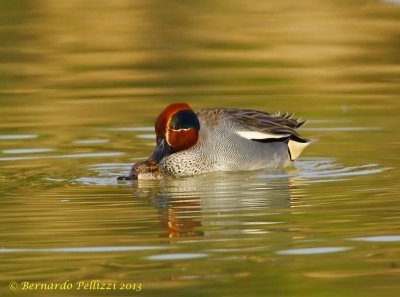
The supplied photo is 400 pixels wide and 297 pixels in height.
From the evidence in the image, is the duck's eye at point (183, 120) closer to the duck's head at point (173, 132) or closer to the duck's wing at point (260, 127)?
the duck's head at point (173, 132)

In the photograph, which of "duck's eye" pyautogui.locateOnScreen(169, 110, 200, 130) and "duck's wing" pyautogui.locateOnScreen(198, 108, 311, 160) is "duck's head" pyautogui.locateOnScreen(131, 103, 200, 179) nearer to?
"duck's eye" pyautogui.locateOnScreen(169, 110, 200, 130)

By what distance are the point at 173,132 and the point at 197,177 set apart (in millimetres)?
433

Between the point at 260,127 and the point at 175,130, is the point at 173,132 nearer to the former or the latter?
the point at 175,130

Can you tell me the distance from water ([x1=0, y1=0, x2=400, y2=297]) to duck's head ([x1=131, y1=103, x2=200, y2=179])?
0.28 meters

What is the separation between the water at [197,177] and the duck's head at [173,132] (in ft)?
0.93

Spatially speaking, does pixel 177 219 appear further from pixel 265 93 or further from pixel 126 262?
pixel 265 93

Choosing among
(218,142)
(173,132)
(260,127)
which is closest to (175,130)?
(173,132)

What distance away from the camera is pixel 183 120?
1204 cm

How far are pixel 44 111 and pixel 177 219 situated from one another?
19.0 feet

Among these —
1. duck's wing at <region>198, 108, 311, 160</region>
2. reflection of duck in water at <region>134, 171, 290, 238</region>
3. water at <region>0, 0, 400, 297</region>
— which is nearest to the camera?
water at <region>0, 0, 400, 297</region>

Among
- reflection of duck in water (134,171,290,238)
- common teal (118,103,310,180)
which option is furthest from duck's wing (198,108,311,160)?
reflection of duck in water (134,171,290,238)

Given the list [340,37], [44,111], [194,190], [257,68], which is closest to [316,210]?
[194,190]

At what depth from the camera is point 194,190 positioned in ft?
36.8

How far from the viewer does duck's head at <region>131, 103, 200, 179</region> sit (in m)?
12.0
